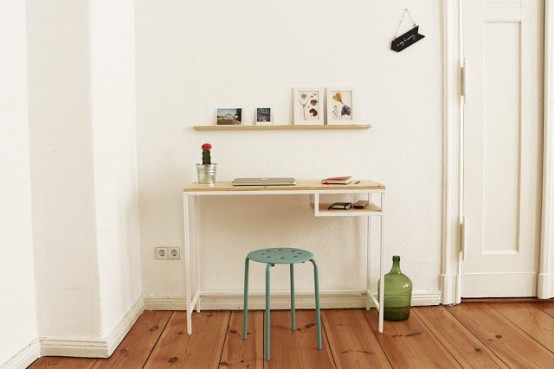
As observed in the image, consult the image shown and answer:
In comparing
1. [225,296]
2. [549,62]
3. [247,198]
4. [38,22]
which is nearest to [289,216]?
[247,198]

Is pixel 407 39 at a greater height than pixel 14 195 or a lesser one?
greater

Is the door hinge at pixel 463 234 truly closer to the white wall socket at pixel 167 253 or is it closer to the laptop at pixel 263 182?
the laptop at pixel 263 182

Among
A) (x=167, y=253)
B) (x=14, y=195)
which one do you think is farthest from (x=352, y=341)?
(x=14, y=195)

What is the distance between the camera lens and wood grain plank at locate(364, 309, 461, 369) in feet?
6.20

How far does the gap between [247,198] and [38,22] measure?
129 centimetres

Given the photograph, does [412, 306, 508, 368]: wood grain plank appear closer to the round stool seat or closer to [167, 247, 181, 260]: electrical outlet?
the round stool seat

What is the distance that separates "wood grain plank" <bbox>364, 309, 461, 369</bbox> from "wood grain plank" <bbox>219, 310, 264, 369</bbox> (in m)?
0.56

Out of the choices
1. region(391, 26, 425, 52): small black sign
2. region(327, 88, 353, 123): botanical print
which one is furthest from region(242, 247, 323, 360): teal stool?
region(391, 26, 425, 52): small black sign

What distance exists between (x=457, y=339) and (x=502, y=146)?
3.73ft

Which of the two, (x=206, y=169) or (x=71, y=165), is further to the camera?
(x=206, y=169)

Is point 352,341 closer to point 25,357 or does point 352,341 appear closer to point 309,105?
point 309,105

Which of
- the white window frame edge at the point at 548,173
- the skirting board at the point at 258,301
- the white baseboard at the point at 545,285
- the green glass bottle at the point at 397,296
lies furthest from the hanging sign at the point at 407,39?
the white baseboard at the point at 545,285

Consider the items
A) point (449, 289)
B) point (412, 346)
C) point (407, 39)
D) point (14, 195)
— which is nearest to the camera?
point (14, 195)

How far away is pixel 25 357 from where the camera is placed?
1866 millimetres
